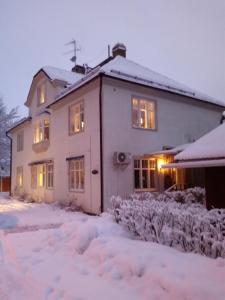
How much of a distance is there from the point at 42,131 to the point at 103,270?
15518 millimetres

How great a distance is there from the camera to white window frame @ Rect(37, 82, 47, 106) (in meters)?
20.0

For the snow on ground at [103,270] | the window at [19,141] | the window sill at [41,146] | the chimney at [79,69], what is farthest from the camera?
the window at [19,141]

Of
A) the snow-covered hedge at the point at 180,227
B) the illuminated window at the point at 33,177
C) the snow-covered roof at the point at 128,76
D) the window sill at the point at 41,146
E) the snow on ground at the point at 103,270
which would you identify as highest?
the snow-covered roof at the point at 128,76

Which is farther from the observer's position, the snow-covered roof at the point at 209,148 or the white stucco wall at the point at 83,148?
the white stucco wall at the point at 83,148

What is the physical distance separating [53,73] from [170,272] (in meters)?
16.8

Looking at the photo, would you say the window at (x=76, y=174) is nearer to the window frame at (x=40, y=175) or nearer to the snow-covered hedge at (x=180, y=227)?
the window frame at (x=40, y=175)

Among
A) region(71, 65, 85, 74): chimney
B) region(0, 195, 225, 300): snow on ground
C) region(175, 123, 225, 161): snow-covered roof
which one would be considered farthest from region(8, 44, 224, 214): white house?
region(0, 195, 225, 300): snow on ground

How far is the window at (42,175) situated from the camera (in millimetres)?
18913

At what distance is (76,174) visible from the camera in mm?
15750

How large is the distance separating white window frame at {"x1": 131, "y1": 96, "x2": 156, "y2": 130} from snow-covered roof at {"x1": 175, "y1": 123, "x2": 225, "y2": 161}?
7.06m

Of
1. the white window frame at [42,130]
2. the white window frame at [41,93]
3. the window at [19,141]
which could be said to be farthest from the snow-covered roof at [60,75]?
the window at [19,141]

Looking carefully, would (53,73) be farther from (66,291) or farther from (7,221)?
Answer: (66,291)

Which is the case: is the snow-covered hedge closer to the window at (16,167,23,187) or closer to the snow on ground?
the snow on ground

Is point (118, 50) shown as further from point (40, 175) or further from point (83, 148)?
point (40, 175)
